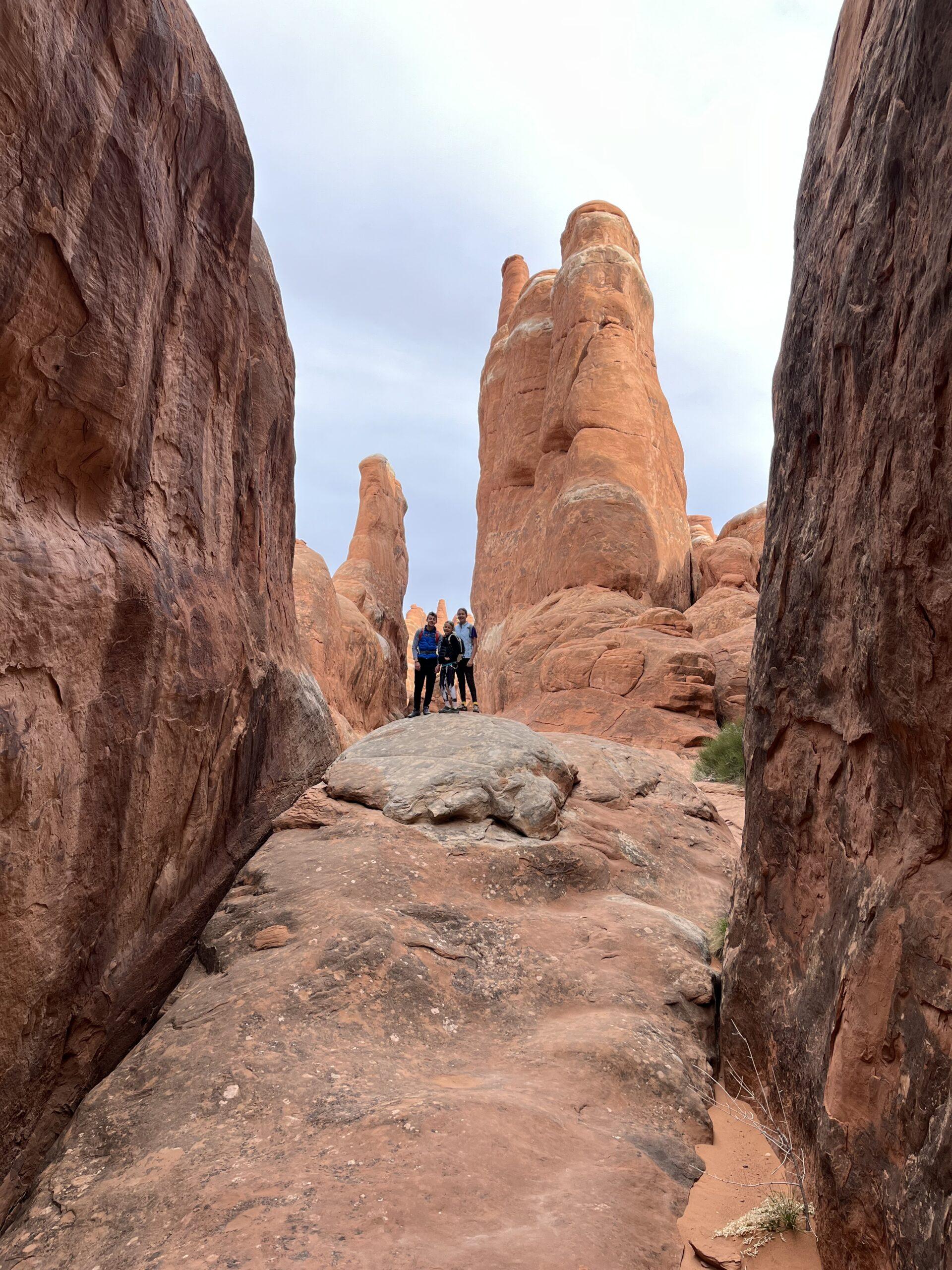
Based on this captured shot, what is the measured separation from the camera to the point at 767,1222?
385cm

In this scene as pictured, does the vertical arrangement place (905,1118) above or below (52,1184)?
above

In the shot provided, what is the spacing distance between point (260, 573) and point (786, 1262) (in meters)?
5.99

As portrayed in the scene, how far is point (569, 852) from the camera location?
24.9 feet

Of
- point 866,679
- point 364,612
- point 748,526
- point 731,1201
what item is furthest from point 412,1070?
point 364,612

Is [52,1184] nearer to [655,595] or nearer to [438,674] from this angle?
[438,674]

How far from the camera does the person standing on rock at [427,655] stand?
13.8 metres

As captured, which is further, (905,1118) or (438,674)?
(438,674)

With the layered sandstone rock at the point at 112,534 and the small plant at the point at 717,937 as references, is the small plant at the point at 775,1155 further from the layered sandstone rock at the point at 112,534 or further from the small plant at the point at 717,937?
the layered sandstone rock at the point at 112,534

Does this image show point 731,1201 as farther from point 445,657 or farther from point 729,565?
point 729,565

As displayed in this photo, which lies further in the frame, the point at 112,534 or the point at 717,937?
the point at 717,937

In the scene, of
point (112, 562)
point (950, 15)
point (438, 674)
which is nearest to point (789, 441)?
point (950, 15)

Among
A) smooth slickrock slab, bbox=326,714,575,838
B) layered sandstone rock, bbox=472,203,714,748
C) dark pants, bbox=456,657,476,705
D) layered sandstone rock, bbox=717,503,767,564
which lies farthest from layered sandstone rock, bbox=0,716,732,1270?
layered sandstone rock, bbox=717,503,767,564

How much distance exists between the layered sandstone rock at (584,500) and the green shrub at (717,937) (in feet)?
29.9

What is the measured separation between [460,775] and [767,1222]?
452 cm
